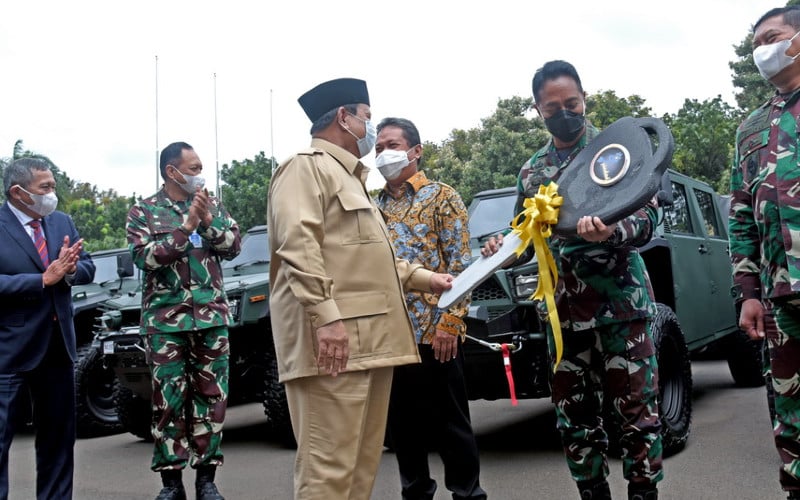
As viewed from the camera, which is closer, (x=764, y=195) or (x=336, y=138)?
(x=764, y=195)

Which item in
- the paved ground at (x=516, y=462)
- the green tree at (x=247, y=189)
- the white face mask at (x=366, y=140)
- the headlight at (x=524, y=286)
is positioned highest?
the green tree at (x=247, y=189)

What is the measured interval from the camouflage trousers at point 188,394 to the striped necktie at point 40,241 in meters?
0.72

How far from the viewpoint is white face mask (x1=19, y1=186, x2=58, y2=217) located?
4230 millimetres

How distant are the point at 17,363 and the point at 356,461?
7.01 ft

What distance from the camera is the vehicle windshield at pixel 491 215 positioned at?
6028 millimetres

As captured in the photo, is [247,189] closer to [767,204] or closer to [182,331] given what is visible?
[182,331]

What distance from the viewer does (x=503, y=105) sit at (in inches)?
1082

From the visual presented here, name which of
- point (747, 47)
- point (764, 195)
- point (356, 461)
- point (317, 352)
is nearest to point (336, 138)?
point (317, 352)

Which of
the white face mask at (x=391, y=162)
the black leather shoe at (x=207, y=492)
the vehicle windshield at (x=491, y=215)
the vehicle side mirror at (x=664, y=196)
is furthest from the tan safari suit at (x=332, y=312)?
the vehicle windshield at (x=491, y=215)

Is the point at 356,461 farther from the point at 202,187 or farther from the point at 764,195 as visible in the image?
the point at 202,187

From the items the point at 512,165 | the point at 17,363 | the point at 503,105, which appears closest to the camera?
the point at 17,363

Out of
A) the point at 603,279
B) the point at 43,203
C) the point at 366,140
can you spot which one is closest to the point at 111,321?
the point at 43,203

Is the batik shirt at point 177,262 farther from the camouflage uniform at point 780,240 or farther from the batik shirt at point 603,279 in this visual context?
the camouflage uniform at point 780,240

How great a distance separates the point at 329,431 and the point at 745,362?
6254 mm
